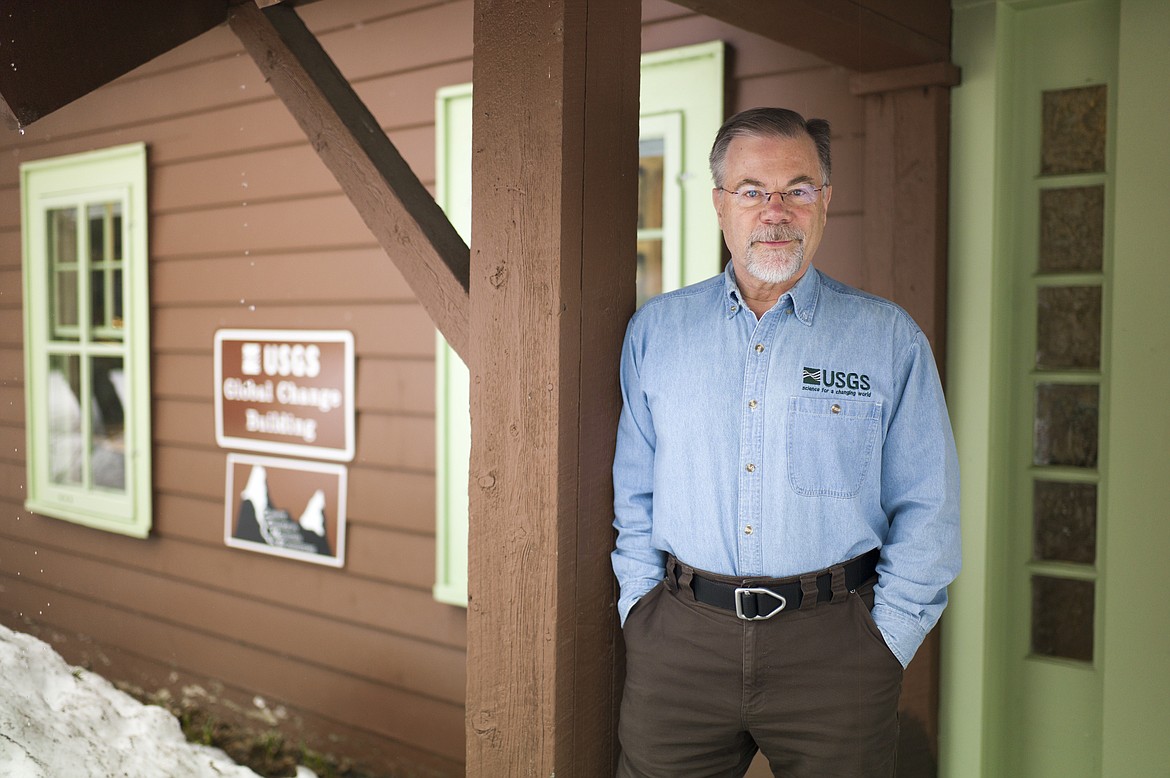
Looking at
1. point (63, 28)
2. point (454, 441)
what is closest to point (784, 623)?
point (63, 28)

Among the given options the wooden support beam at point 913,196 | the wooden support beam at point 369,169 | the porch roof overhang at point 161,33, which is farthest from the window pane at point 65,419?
the wooden support beam at point 913,196

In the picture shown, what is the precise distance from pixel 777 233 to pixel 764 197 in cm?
7

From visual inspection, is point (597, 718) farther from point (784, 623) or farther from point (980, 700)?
point (980, 700)

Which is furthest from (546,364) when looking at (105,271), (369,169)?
(105,271)

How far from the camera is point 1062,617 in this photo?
271cm

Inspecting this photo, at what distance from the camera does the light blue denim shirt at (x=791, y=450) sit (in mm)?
1733

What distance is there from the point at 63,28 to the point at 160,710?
3590 millimetres

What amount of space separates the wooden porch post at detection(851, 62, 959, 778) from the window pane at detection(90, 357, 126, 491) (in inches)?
165

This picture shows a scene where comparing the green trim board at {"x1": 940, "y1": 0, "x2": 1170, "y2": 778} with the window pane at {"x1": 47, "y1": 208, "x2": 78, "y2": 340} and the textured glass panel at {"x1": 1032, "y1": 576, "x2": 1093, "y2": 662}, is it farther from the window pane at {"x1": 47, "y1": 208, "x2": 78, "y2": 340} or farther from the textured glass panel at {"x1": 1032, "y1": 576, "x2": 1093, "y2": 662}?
the window pane at {"x1": 47, "y1": 208, "x2": 78, "y2": 340}

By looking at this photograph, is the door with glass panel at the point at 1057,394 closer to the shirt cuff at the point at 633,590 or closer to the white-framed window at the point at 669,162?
the white-framed window at the point at 669,162

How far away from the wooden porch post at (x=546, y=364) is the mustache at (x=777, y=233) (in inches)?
9.0

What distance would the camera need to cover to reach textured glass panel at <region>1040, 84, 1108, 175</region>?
2.60 meters

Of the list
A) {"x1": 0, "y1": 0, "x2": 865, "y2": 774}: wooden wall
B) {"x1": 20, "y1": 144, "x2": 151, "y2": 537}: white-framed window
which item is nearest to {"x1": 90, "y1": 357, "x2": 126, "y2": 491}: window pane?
{"x1": 20, "y1": 144, "x2": 151, "y2": 537}: white-framed window

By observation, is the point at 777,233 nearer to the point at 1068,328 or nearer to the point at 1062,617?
the point at 1068,328
